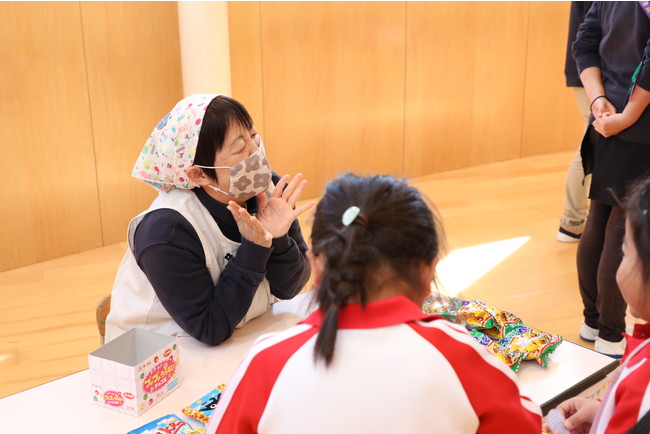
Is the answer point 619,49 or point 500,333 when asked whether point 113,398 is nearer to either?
point 500,333

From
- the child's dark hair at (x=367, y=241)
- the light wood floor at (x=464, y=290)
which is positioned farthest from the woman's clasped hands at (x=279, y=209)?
the light wood floor at (x=464, y=290)

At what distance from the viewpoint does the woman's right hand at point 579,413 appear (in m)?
1.40

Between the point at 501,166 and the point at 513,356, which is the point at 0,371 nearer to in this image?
the point at 513,356

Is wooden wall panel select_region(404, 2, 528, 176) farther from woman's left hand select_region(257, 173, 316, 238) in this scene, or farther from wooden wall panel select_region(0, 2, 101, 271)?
woman's left hand select_region(257, 173, 316, 238)

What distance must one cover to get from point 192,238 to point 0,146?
2.41 meters

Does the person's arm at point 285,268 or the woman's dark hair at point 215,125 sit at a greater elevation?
the woman's dark hair at point 215,125

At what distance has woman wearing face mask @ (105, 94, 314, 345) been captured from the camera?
170 centimetres

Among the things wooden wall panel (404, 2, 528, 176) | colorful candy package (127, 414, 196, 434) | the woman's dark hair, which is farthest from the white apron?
wooden wall panel (404, 2, 528, 176)

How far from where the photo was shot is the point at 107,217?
418 centimetres

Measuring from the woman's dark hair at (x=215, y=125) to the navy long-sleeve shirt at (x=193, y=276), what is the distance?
0.17m

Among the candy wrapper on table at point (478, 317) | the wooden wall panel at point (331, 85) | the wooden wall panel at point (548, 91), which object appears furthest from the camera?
the wooden wall panel at point (548, 91)

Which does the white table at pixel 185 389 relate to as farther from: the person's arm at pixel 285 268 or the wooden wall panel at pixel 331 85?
the wooden wall panel at pixel 331 85

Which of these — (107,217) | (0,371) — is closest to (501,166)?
(107,217)

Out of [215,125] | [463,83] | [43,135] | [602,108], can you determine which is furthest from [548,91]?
[215,125]
